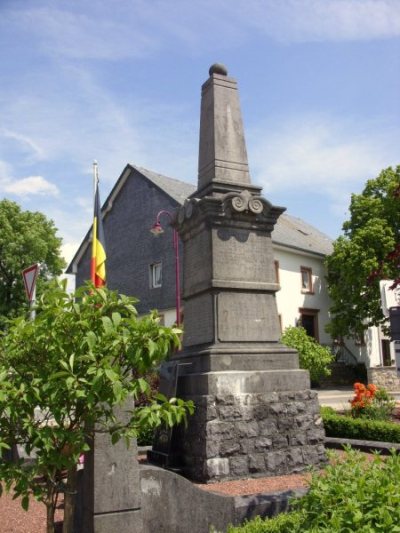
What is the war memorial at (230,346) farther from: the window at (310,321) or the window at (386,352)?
the window at (386,352)

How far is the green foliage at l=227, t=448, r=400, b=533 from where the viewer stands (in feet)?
8.59

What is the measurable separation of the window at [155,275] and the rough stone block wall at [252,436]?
22506mm

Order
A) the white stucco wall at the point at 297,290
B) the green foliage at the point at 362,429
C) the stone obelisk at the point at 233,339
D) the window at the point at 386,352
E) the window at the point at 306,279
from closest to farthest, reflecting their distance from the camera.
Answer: the stone obelisk at the point at 233,339 < the green foliage at the point at 362,429 < the white stucco wall at the point at 297,290 < the window at the point at 306,279 < the window at the point at 386,352

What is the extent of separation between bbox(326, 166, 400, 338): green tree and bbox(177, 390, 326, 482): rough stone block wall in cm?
2156

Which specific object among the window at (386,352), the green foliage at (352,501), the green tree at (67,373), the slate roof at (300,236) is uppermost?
the slate roof at (300,236)

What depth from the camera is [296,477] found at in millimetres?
6805

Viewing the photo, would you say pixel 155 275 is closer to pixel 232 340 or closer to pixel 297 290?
pixel 297 290

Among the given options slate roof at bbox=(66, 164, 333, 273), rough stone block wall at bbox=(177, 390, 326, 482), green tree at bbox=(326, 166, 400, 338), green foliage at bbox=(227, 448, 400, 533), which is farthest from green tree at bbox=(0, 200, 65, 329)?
green foliage at bbox=(227, 448, 400, 533)

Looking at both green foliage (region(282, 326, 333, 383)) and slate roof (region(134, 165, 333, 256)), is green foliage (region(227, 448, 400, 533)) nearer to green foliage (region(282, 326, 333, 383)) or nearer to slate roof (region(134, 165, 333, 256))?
green foliage (region(282, 326, 333, 383))

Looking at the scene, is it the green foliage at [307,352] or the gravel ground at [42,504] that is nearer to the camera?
the gravel ground at [42,504]

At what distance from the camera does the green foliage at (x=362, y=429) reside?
9.43m

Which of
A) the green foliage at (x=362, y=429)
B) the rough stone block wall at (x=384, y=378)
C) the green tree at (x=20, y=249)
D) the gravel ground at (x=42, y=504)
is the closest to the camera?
the gravel ground at (x=42, y=504)

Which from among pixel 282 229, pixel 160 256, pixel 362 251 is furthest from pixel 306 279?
pixel 160 256

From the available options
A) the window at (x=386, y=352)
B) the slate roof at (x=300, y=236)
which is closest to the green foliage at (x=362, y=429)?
the slate roof at (x=300, y=236)
